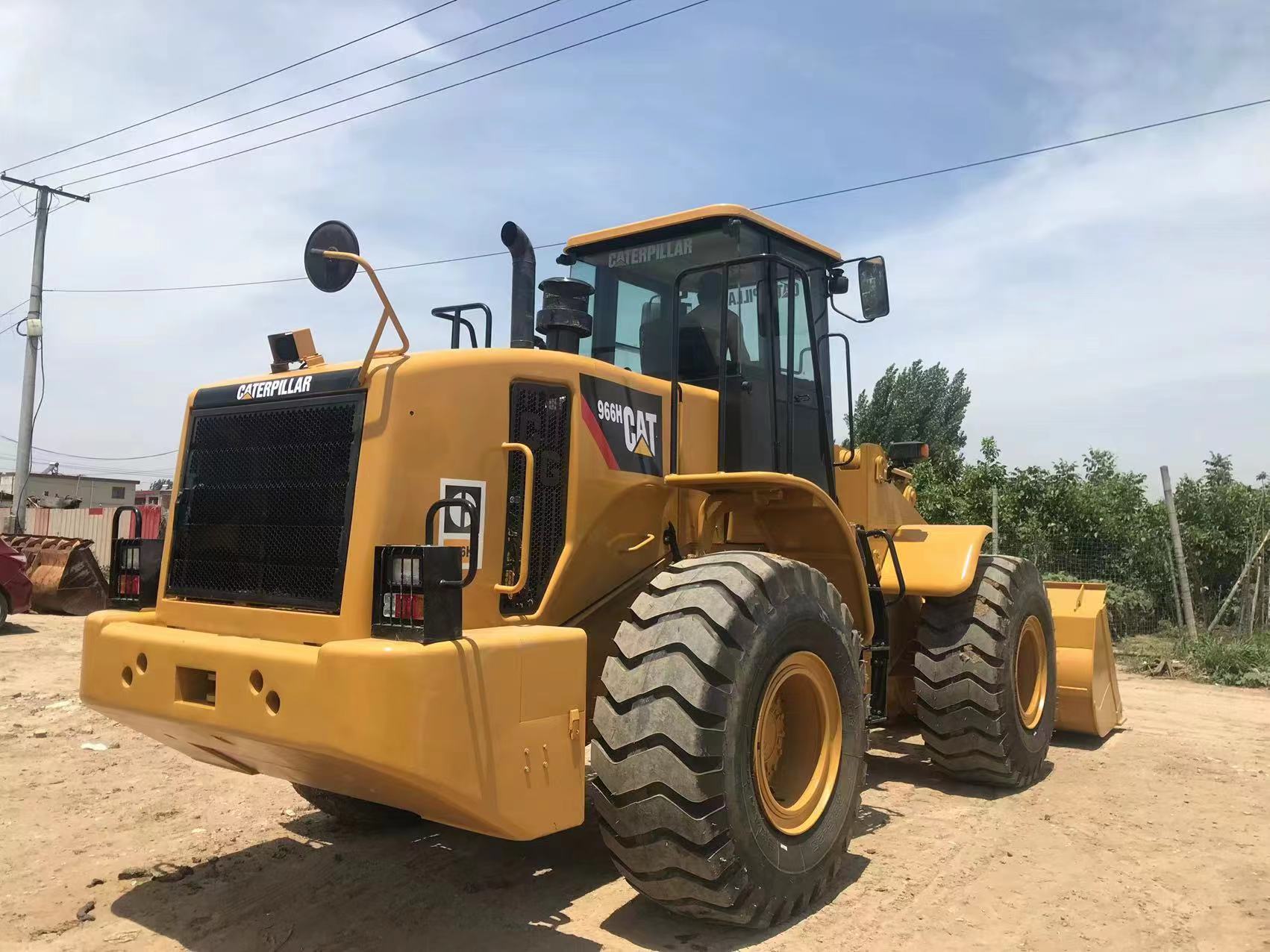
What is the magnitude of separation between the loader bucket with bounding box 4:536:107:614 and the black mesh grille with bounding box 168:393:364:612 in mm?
13138

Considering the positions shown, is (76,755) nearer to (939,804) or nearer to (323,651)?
(323,651)

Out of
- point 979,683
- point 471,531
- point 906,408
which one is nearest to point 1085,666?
point 979,683

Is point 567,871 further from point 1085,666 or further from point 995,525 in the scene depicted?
point 995,525

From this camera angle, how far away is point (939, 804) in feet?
18.9

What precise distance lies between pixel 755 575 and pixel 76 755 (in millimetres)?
5499

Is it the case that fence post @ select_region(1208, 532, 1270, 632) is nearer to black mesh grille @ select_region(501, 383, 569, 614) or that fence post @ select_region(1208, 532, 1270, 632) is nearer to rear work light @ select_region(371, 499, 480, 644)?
black mesh grille @ select_region(501, 383, 569, 614)

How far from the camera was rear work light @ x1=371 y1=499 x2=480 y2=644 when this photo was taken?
318 centimetres

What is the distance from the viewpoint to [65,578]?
15531 mm

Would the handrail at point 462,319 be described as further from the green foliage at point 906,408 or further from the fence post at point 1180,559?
the green foliage at point 906,408

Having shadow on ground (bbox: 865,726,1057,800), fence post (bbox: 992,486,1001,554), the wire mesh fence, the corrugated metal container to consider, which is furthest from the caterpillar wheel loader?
the corrugated metal container

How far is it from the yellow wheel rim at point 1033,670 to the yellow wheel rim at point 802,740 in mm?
2790

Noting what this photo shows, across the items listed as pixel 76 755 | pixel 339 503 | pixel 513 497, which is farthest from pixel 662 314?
pixel 76 755

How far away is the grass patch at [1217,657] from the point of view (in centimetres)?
1086

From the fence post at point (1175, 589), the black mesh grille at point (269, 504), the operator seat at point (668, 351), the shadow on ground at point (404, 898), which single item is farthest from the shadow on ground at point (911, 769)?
the fence post at point (1175, 589)
